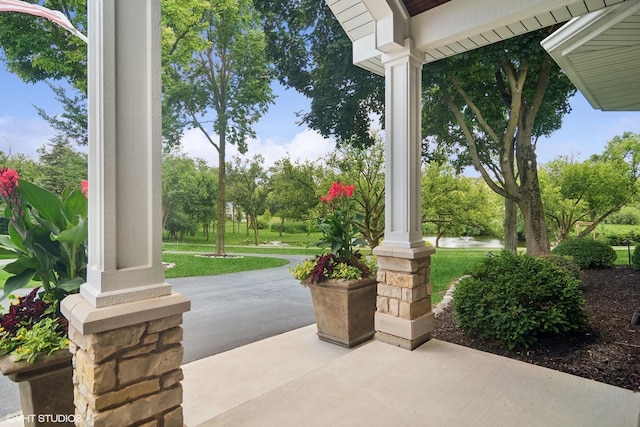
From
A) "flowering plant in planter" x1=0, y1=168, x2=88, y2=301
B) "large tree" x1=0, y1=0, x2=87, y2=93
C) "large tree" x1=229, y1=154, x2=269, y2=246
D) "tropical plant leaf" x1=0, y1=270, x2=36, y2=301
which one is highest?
"large tree" x1=0, y1=0, x2=87, y2=93

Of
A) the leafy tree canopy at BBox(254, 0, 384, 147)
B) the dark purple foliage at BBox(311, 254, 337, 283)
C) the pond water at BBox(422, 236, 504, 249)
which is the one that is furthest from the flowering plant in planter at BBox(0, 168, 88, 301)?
the pond water at BBox(422, 236, 504, 249)

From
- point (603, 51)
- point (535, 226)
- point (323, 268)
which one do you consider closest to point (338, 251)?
point (323, 268)

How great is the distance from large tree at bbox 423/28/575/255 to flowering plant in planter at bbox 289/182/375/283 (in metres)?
A: 3.33

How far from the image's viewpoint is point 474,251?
8.34 metres

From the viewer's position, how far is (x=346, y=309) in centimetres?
278

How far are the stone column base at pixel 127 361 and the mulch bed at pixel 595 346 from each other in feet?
7.93

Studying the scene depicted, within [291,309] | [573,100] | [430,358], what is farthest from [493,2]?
[573,100]

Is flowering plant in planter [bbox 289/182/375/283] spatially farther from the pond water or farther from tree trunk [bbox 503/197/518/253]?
the pond water

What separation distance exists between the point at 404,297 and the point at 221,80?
23.9ft

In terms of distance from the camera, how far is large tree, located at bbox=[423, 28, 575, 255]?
512 cm

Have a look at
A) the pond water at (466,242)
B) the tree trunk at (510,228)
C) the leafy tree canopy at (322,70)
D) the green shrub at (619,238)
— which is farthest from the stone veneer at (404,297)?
the green shrub at (619,238)

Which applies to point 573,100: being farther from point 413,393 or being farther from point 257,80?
point 413,393

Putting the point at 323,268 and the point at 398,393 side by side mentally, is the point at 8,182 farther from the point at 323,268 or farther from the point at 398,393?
the point at 398,393

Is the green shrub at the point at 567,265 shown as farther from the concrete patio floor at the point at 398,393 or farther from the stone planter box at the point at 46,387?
the stone planter box at the point at 46,387
